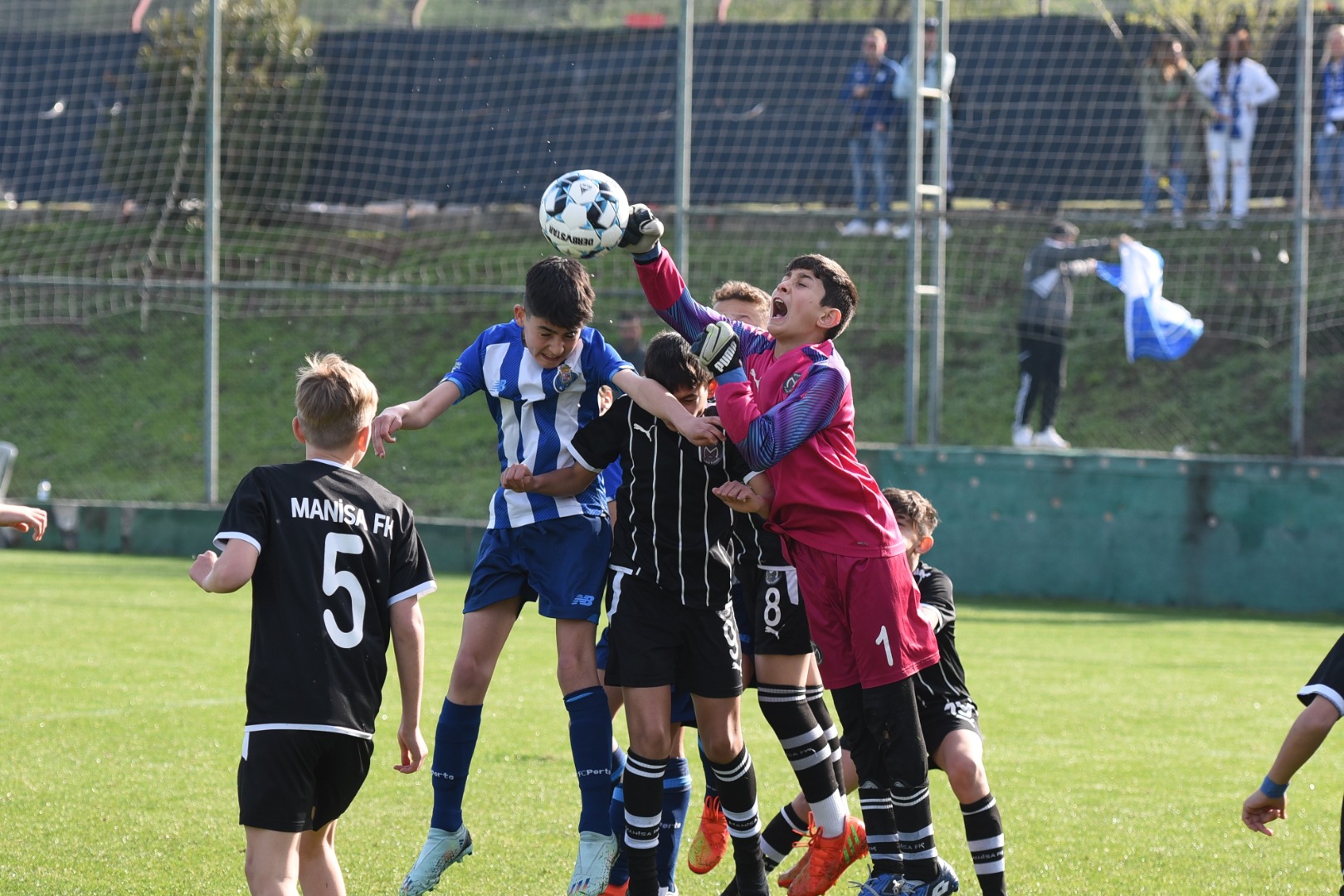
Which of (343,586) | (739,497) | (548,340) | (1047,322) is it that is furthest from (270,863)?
(1047,322)

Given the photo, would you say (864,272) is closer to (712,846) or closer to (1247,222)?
(1247,222)

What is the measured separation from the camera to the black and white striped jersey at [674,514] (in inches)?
178

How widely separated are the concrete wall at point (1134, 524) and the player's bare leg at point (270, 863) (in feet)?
30.3

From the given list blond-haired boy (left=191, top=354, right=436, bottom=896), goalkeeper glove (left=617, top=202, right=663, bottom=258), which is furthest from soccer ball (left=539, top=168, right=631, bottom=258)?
blond-haired boy (left=191, top=354, right=436, bottom=896)

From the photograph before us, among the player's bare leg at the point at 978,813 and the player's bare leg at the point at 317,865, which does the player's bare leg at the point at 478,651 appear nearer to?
the player's bare leg at the point at 317,865

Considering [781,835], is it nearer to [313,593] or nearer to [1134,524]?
[313,593]

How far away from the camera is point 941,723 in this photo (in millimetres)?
4773

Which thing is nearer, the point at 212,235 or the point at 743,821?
the point at 743,821

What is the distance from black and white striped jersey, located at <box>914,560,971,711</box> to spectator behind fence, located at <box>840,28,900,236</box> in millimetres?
9983

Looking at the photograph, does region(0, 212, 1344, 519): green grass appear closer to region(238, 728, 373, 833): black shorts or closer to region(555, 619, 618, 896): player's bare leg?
region(555, 619, 618, 896): player's bare leg

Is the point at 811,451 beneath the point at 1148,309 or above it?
beneath

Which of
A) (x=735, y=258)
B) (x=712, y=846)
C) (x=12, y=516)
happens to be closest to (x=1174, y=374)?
(x=735, y=258)

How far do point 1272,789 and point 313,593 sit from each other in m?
2.38

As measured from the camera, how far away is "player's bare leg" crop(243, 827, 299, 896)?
364cm
